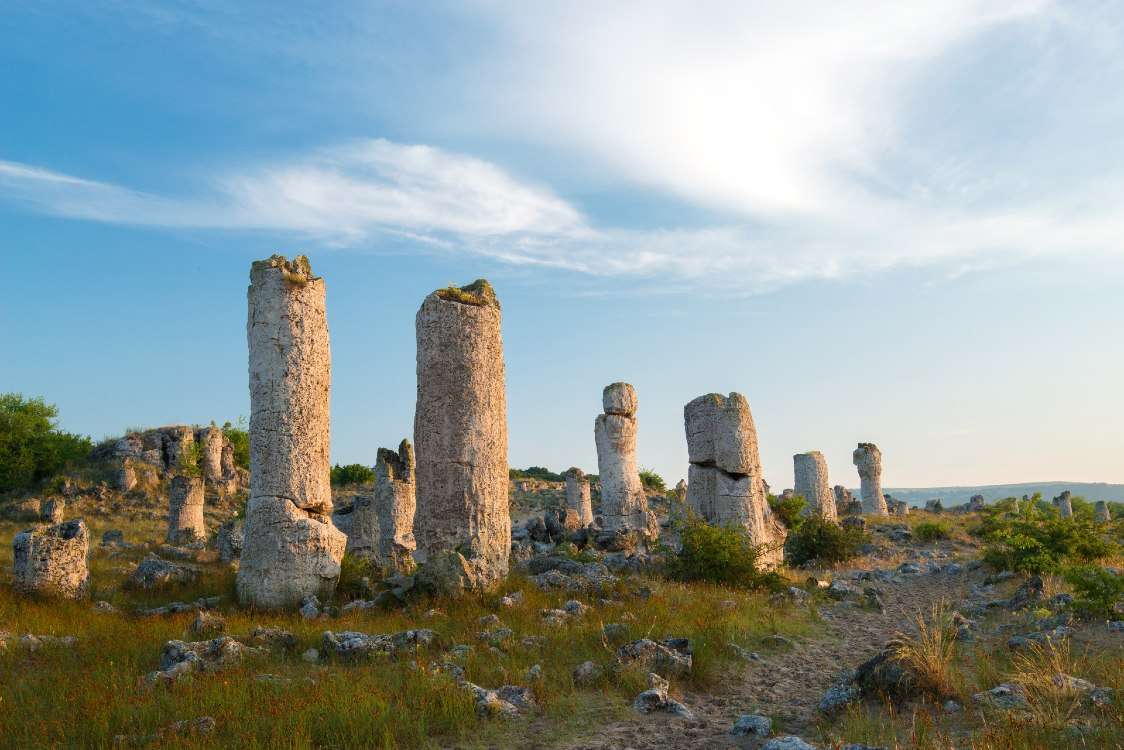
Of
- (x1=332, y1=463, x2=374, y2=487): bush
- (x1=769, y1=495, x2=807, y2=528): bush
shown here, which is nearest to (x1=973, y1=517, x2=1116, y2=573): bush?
(x1=769, y1=495, x2=807, y2=528): bush

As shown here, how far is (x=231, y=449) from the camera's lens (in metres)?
38.8

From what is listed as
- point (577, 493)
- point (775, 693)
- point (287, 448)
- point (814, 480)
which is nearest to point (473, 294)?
point (287, 448)

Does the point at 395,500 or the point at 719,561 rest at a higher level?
the point at 395,500

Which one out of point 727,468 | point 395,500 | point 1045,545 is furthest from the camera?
point 395,500

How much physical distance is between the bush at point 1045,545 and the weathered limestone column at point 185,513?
2052cm

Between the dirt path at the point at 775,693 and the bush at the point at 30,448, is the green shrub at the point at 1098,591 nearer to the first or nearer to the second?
the dirt path at the point at 775,693

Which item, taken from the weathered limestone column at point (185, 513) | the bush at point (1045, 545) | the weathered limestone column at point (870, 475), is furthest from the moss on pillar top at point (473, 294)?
the weathered limestone column at point (870, 475)

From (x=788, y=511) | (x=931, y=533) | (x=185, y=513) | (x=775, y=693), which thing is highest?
(x=185, y=513)

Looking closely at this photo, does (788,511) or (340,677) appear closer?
(340,677)

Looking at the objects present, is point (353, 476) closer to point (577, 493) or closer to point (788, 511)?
point (577, 493)

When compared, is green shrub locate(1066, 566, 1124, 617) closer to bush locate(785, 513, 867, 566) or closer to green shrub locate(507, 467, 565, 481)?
bush locate(785, 513, 867, 566)

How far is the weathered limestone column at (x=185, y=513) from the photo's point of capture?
2295cm

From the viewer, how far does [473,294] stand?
1305 centimetres

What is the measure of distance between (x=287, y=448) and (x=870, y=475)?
31824 mm
